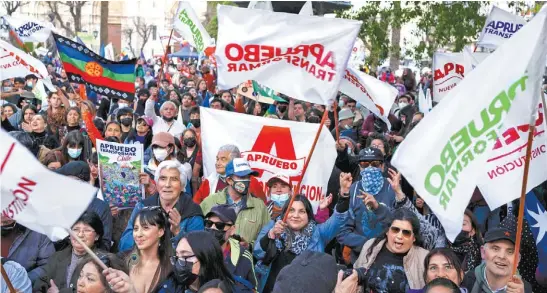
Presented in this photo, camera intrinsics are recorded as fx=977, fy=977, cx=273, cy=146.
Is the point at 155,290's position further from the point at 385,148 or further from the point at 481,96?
the point at 385,148

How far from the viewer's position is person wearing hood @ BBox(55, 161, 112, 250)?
667 centimetres

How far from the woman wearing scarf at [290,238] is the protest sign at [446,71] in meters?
6.63

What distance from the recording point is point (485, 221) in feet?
26.2

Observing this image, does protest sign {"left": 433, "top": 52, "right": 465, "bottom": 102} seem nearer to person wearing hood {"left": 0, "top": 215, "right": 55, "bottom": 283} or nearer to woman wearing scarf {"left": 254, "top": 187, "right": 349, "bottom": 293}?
woman wearing scarf {"left": 254, "top": 187, "right": 349, "bottom": 293}

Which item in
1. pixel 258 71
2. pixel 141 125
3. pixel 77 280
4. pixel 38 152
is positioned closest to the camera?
pixel 77 280

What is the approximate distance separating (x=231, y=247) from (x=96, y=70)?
5.86 m

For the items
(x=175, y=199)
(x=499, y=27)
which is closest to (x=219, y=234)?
(x=175, y=199)

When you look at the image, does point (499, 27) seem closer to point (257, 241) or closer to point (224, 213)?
point (257, 241)

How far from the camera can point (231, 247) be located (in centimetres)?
596

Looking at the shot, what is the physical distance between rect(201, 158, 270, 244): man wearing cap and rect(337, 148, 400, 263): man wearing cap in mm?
630

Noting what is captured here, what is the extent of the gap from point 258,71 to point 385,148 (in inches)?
97.7

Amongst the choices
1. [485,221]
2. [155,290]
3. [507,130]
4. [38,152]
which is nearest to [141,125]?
[38,152]

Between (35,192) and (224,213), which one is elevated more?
(35,192)

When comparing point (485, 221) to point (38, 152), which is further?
point (38, 152)
